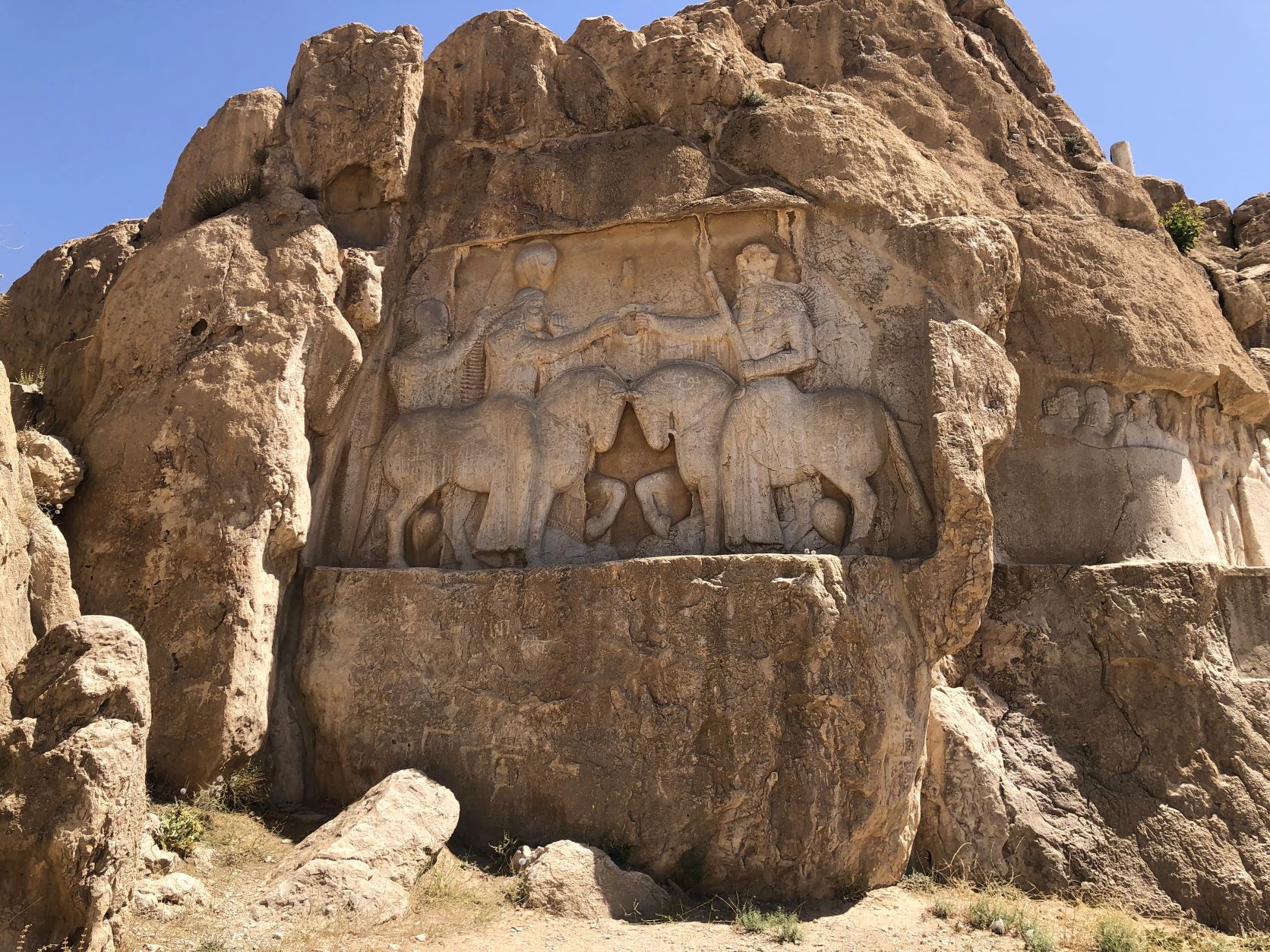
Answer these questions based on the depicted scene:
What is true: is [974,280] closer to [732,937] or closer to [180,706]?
[732,937]

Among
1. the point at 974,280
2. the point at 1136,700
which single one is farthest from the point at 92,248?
the point at 1136,700

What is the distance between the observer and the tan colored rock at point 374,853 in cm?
671

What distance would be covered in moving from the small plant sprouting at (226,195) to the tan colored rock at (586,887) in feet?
20.7

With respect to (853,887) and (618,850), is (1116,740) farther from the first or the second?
(618,850)

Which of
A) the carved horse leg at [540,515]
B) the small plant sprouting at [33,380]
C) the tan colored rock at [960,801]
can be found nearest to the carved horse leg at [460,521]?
the carved horse leg at [540,515]

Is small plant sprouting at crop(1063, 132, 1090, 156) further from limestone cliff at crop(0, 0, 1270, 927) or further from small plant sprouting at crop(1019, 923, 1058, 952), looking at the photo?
small plant sprouting at crop(1019, 923, 1058, 952)

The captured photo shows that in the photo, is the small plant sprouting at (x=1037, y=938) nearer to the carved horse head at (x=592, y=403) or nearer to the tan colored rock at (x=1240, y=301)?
the carved horse head at (x=592, y=403)

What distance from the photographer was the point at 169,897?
256 inches

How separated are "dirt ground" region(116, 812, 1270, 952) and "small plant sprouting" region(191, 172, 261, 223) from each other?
17.5 ft

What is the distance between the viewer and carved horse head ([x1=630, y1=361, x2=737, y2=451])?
9680mm

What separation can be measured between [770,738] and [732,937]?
1407 mm

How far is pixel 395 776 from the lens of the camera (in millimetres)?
8102

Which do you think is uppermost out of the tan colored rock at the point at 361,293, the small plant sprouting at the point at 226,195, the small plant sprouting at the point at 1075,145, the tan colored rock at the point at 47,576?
the small plant sprouting at the point at 1075,145

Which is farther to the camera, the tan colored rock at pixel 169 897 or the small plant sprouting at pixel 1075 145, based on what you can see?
the small plant sprouting at pixel 1075 145
